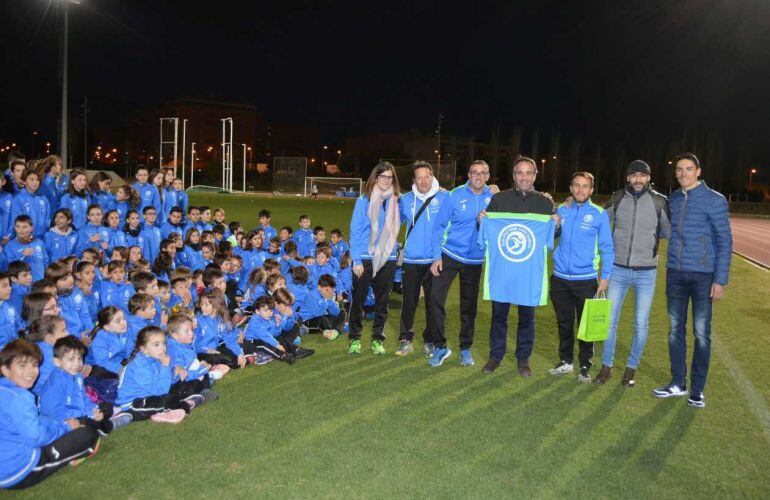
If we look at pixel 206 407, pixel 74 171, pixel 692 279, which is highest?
pixel 74 171

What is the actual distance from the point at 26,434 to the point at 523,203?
13.6ft

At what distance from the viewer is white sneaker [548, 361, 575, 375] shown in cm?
564

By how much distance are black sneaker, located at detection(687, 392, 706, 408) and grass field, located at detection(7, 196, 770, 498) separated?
0.28 feet

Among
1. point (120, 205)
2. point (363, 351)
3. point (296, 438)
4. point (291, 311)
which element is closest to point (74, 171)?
point (120, 205)

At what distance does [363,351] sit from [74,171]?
4.89 meters

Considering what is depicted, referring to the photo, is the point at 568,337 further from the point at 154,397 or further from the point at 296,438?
the point at 154,397

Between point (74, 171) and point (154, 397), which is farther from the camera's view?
point (74, 171)

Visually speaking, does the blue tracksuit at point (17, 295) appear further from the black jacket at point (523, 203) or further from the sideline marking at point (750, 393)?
the sideline marking at point (750, 393)

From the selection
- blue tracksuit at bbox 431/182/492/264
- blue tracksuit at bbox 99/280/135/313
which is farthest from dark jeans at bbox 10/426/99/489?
blue tracksuit at bbox 431/182/492/264

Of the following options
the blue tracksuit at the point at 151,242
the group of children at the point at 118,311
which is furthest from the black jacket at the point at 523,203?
the blue tracksuit at the point at 151,242

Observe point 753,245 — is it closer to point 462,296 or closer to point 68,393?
point 462,296

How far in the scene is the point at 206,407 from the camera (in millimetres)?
4613

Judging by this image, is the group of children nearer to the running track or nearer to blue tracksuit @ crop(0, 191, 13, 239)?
blue tracksuit @ crop(0, 191, 13, 239)

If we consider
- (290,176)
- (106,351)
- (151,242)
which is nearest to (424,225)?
(106,351)
